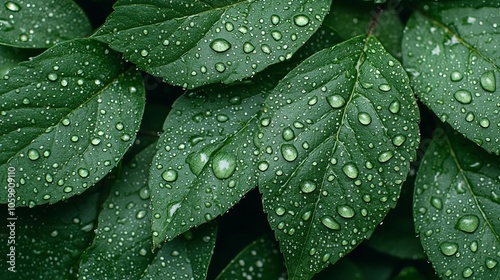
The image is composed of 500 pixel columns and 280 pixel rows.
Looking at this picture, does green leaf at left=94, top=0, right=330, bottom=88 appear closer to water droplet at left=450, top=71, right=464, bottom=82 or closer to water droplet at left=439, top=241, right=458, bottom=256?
water droplet at left=450, top=71, right=464, bottom=82

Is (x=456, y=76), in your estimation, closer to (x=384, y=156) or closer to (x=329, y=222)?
(x=384, y=156)

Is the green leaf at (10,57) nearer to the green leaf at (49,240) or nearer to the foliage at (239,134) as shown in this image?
the foliage at (239,134)

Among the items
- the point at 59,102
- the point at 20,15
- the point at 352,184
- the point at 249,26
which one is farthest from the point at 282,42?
the point at 20,15

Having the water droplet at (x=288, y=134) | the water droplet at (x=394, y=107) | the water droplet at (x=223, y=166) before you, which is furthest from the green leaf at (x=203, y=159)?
the water droplet at (x=394, y=107)

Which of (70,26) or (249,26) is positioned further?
(70,26)

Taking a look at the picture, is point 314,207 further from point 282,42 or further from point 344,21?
point 344,21

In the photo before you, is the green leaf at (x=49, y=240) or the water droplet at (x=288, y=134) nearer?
the water droplet at (x=288, y=134)
